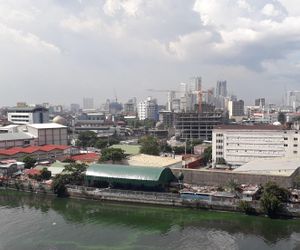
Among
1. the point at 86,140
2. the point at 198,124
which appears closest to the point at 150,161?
the point at 86,140

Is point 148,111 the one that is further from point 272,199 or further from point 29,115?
point 272,199

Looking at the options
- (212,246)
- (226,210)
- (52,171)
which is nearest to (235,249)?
(212,246)

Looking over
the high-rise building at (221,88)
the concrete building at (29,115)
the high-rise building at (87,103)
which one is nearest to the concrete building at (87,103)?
the high-rise building at (87,103)

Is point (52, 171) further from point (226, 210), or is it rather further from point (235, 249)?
point (235, 249)

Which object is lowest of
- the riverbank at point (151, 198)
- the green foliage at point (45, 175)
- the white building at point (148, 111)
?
the riverbank at point (151, 198)

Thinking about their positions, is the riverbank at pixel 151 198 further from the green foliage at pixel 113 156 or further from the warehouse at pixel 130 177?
the green foliage at pixel 113 156

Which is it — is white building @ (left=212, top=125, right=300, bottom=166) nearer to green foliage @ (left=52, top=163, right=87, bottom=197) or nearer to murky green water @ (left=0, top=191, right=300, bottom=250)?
green foliage @ (left=52, top=163, right=87, bottom=197)

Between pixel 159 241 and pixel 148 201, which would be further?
pixel 148 201
